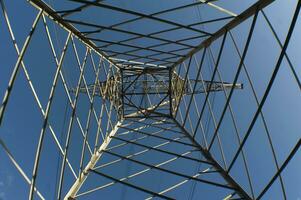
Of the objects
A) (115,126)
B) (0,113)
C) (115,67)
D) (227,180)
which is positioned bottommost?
(227,180)

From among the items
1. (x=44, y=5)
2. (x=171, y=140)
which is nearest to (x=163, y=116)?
(x=171, y=140)

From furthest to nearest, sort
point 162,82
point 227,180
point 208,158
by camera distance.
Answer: point 162,82 < point 208,158 < point 227,180

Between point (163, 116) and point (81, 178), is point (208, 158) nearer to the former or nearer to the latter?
point (81, 178)

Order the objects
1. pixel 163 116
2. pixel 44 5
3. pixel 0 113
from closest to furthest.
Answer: pixel 0 113, pixel 44 5, pixel 163 116

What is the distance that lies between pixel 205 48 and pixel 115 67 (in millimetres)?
5687

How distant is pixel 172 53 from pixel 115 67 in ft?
12.6

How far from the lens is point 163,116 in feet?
44.8

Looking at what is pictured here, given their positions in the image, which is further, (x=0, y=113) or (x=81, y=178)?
(x=81, y=178)

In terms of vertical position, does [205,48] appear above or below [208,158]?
above

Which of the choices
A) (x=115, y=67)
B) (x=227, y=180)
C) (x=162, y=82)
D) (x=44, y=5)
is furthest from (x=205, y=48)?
(x=162, y=82)

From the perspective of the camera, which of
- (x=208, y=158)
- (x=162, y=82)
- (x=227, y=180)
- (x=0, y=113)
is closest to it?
(x=0, y=113)

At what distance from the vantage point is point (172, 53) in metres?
11.0

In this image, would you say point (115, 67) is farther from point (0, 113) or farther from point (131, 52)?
point (0, 113)

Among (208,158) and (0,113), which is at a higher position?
(0,113)
